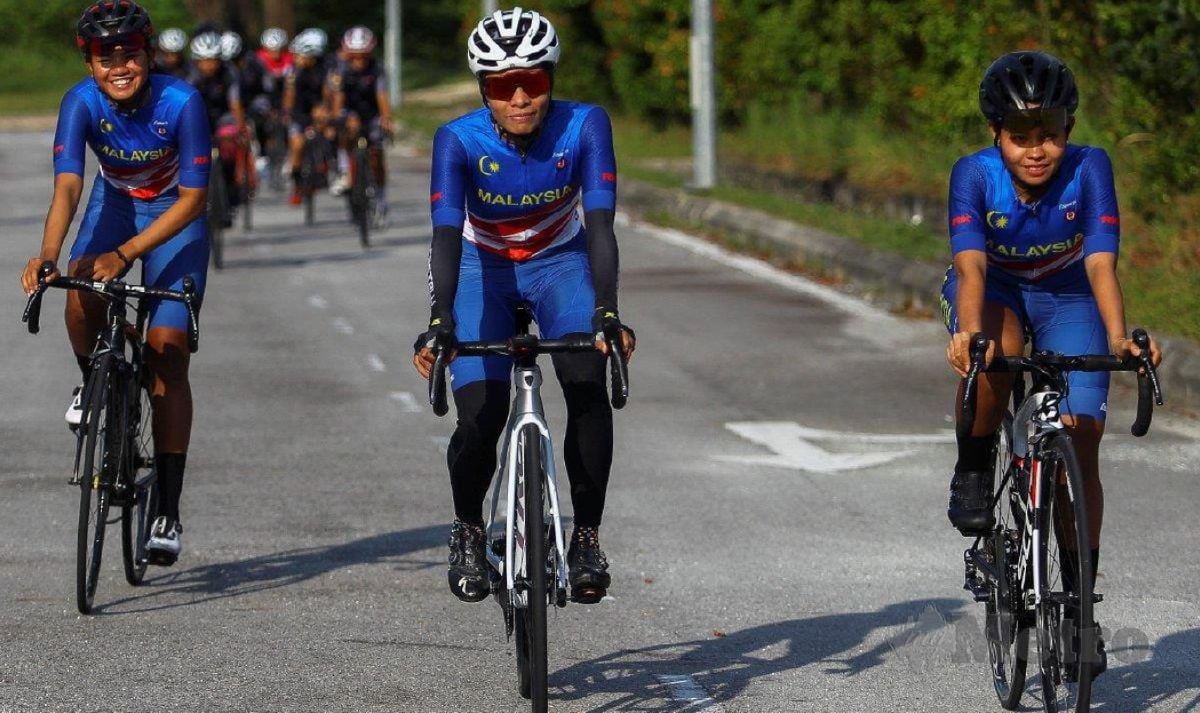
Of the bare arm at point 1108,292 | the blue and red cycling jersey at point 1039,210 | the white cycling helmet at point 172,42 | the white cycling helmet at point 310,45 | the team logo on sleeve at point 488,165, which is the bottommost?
the white cycling helmet at point 310,45

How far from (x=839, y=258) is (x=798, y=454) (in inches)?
273

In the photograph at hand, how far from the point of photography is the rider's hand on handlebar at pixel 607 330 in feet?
18.8

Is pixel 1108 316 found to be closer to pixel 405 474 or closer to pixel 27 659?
pixel 27 659

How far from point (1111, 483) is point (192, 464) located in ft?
14.2

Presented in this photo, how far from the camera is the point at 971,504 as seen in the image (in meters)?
6.23

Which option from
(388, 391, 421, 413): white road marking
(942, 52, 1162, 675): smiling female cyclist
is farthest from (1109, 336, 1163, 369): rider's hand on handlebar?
(388, 391, 421, 413): white road marking

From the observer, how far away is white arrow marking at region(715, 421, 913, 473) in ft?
33.2

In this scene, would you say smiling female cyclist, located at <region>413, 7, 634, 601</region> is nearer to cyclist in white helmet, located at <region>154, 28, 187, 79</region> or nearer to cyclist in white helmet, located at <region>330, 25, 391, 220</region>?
cyclist in white helmet, located at <region>154, 28, 187, 79</region>

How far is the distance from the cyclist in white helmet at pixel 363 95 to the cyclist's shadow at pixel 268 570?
38.8 feet

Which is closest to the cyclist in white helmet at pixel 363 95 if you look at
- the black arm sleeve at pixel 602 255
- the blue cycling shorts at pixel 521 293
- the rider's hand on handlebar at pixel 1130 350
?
the blue cycling shorts at pixel 521 293

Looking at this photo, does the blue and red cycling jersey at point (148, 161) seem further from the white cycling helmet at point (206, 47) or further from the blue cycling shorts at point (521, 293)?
the white cycling helmet at point (206, 47)

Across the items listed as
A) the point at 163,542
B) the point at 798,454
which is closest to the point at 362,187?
the point at 798,454

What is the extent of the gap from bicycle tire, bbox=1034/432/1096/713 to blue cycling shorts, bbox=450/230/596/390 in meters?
1.48

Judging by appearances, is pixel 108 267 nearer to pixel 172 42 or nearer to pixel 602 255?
pixel 602 255
